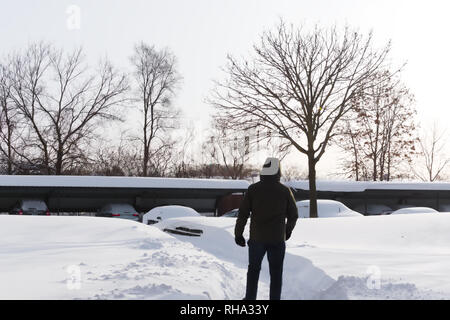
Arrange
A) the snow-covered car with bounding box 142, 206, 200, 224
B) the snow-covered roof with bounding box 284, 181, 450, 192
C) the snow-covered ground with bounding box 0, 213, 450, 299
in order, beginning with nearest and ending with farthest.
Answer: the snow-covered ground with bounding box 0, 213, 450, 299 → the snow-covered car with bounding box 142, 206, 200, 224 → the snow-covered roof with bounding box 284, 181, 450, 192

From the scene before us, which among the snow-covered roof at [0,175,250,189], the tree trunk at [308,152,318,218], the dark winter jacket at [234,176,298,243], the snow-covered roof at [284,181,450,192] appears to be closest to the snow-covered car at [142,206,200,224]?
the tree trunk at [308,152,318,218]

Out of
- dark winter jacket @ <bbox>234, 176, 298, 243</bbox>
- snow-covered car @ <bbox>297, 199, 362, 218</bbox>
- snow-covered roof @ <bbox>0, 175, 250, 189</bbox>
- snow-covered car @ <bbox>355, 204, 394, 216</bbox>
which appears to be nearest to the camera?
dark winter jacket @ <bbox>234, 176, 298, 243</bbox>

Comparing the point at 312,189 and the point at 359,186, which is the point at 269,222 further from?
the point at 359,186

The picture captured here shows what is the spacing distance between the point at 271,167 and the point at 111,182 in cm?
2523

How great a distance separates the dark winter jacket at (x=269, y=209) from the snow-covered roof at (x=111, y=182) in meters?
24.6

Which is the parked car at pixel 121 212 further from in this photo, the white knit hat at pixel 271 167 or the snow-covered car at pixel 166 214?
the white knit hat at pixel 271 167

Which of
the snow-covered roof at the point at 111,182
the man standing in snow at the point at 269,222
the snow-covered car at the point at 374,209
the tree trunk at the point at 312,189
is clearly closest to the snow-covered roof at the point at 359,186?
the snow-covered car at the point at 374,209

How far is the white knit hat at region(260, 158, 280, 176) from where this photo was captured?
598 centimetres

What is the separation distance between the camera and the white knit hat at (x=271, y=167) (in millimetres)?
5984

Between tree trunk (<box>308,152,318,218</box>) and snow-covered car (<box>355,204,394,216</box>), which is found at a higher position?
tree trunk (<box>308,152,318,218</box>)

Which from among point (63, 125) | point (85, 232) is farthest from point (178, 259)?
point (63, 125)

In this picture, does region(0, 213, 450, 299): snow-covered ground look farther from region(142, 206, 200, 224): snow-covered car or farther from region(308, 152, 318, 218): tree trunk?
region(308, 152, 318, 218): tree trunk

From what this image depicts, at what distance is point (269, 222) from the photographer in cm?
593

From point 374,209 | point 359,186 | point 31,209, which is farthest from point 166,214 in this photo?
point 374,209
